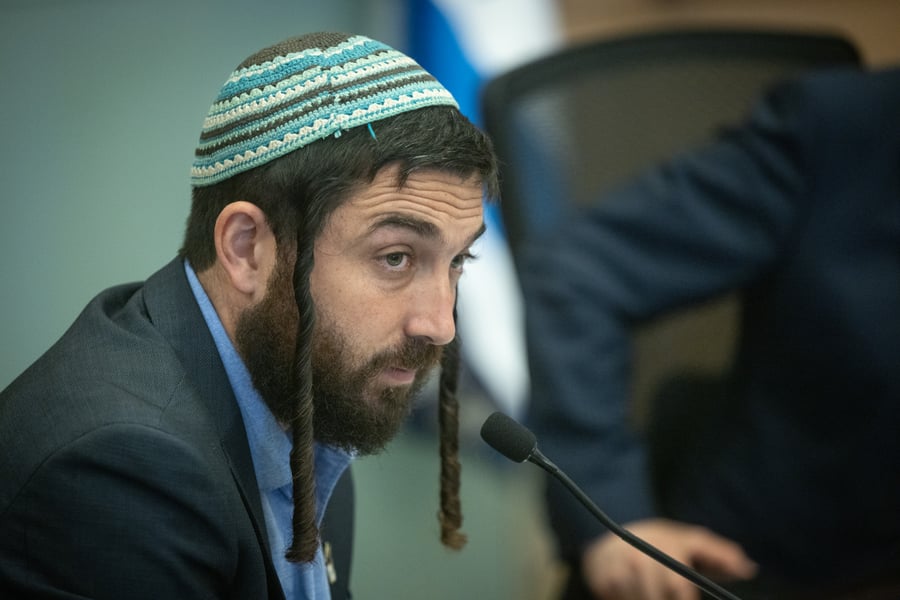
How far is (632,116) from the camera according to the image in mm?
1444

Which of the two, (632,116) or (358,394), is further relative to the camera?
(632,116)

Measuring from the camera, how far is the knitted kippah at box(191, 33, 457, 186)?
785mm

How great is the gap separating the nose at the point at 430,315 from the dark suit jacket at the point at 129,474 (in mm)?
167

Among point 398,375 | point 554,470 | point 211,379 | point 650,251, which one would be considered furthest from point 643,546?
point 650,251

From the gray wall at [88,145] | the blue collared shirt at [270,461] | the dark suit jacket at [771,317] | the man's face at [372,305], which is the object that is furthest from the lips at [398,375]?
the dark suit jacket at [771,317]

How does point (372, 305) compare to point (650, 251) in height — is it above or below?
above

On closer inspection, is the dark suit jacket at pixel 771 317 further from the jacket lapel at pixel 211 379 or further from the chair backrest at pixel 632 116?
the jacket lapel at pixel 211 379

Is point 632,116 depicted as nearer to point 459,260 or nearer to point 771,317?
point 771,317

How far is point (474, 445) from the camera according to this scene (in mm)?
2453

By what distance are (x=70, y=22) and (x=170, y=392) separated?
62 centimetres

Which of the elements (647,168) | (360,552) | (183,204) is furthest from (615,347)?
(183,204)

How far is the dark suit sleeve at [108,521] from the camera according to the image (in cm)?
72

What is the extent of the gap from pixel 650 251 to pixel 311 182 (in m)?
0.77

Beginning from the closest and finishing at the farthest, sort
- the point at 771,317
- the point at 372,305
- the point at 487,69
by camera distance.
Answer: the point at 372,305 < the point at 771,317 < the point at 487,69
